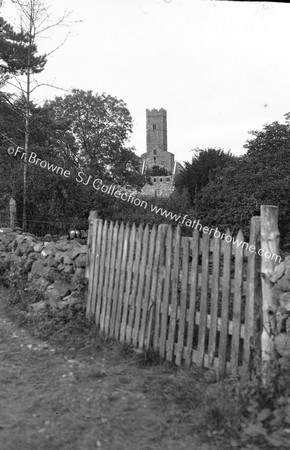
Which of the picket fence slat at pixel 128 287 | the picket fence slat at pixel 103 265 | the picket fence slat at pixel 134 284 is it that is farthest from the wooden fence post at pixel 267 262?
the picket fence slat at pixel 103 265

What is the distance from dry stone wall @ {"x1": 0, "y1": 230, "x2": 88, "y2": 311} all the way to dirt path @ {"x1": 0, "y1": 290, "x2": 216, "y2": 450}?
122cm

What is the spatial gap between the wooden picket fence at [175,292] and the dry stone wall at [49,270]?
0.96 ft

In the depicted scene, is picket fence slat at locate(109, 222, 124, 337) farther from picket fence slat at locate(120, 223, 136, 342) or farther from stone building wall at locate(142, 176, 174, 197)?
stone building wall at locate(142, 176, 174, 197)

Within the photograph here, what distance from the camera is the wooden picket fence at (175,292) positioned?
3.51 m

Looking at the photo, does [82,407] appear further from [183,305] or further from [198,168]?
[198,168]

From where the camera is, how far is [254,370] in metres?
3.22

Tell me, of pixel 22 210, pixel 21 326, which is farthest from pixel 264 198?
pixel 21 326

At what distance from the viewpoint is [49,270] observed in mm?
6309

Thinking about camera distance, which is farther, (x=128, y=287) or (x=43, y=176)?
(x=43, y=176)

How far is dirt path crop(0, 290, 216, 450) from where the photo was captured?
9.14 ft

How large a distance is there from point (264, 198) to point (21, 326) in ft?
31.4

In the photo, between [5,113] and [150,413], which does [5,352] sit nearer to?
[150,413]

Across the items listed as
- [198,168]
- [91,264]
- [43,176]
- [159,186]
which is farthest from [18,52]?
[159,186]

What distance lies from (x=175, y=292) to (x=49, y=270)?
2757 millimetres
